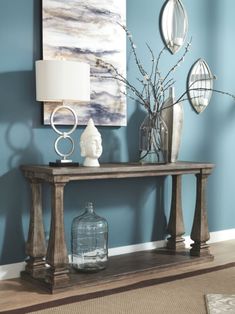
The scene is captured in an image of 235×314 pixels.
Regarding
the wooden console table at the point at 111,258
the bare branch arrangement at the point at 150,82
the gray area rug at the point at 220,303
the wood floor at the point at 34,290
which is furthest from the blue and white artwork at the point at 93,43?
the gray area rug at the point at 220,303

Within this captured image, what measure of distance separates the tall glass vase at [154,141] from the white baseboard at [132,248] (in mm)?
694

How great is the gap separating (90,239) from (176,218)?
2.78 feet

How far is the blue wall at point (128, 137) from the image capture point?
307cm

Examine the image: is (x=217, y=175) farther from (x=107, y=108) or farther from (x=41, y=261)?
(x=41, y=261)

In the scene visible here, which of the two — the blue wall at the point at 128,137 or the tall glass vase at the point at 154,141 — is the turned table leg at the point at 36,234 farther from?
the tall glass vase at the point at 154,141

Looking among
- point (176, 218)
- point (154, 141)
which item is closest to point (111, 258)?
point (176, 218)

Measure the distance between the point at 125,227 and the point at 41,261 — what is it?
78cm

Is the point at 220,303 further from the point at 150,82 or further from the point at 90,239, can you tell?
the point at 150,82

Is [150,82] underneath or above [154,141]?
above

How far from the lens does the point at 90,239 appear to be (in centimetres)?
319

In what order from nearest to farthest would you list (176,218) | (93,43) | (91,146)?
(91,146)
(93,43)
(176,218)

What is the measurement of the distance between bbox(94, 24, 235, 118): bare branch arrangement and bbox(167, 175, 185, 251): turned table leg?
60 cm

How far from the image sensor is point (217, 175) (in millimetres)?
4238

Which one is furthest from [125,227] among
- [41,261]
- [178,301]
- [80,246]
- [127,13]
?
[127,13]
